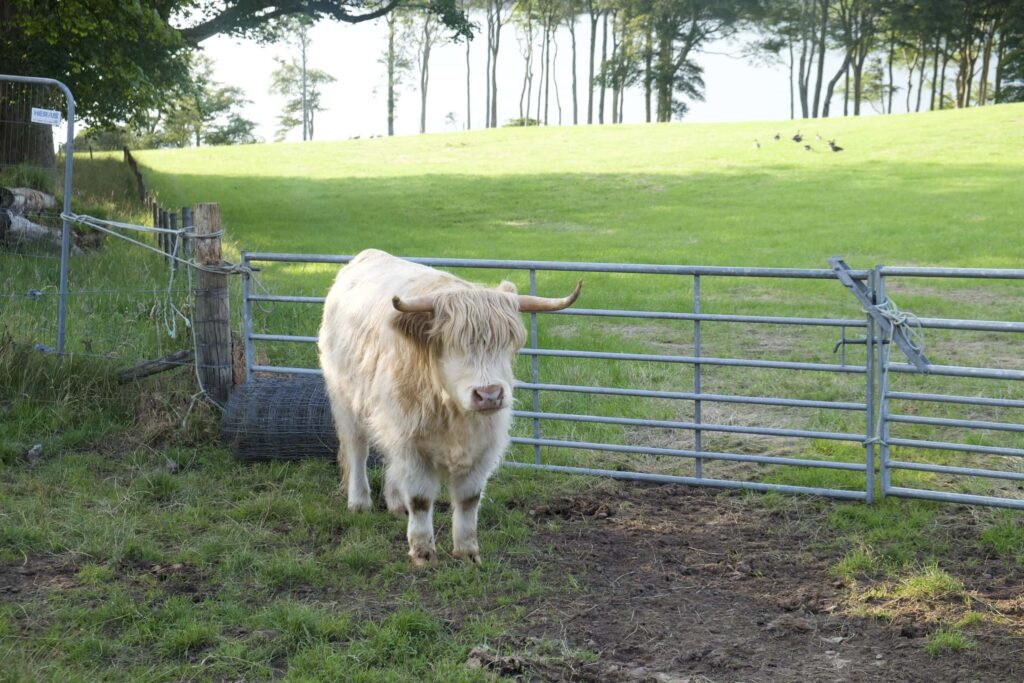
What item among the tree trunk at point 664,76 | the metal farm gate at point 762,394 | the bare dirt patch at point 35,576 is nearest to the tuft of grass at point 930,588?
the metal farm gate at point 762,394

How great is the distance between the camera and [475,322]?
17.0 feet

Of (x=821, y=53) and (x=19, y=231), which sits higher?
(x=821, y=53)

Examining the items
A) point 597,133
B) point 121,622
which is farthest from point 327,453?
point 597,133

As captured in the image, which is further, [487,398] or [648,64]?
[648,64]

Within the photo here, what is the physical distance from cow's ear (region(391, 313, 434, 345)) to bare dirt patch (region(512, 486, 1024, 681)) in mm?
1535

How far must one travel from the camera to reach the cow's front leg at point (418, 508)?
18.7 ft

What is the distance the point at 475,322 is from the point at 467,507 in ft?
3.89

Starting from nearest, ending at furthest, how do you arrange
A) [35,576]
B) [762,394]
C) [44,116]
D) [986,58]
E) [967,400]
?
[35,576]
[967,400]
[44,116]
[762,394]
[986,58]

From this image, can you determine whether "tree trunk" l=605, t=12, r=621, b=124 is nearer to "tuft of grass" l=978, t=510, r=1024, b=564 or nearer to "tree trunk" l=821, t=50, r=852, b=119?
"tree trunk" l=821, t=50, r=852, b=119

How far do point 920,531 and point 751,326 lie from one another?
25.6 ft

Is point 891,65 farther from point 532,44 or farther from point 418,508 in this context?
point 418,508

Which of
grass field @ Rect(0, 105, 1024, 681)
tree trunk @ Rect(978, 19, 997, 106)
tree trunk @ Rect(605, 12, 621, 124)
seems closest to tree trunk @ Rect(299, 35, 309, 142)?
tree trunk @ Rect(605, 12, 621, 124)

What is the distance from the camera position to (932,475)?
23.5 ft

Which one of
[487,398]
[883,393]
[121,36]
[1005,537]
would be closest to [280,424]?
[487,398]
